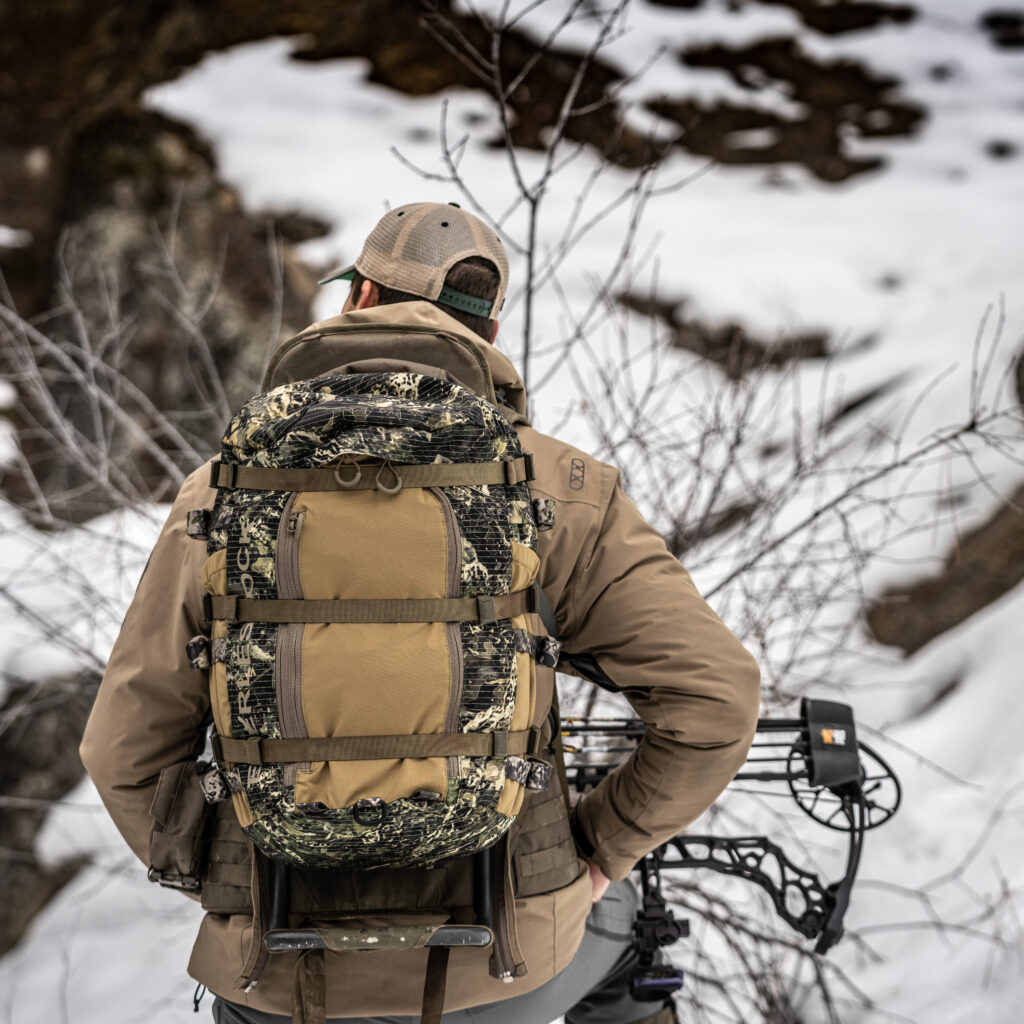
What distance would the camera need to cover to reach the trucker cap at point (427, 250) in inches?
73.1

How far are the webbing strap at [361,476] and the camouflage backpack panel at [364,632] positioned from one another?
1 cm

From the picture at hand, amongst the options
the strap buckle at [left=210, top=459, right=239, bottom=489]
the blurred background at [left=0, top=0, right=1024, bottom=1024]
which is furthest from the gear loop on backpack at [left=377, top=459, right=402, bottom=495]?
the blurred background at [left=0, top=0, right=1024, bottom=1024]

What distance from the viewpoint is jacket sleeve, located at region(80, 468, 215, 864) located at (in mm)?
1518

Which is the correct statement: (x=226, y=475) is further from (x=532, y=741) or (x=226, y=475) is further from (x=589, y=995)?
(x=589, y=995)

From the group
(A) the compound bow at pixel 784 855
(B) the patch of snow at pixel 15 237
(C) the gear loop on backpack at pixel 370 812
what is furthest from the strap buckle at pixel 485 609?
(B) the patch of snow at pixel 15 237

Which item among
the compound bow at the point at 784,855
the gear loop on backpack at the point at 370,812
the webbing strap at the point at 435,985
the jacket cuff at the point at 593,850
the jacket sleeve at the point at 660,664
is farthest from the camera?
the compound bow at the point at 784,855

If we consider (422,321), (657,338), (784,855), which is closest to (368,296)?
(422,321)

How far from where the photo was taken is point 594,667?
1673 mm

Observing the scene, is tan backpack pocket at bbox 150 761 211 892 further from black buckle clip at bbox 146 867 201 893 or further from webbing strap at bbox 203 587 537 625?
webbing strap at bbox 203 587 537 625

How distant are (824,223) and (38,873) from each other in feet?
23.3

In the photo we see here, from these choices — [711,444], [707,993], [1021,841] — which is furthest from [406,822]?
[1021,841]

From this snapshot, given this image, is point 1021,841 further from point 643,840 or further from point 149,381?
point 149,381

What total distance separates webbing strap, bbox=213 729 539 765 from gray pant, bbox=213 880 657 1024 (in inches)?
20.2

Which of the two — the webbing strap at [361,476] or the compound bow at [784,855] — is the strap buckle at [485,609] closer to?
the webbing strap at [361,476]
